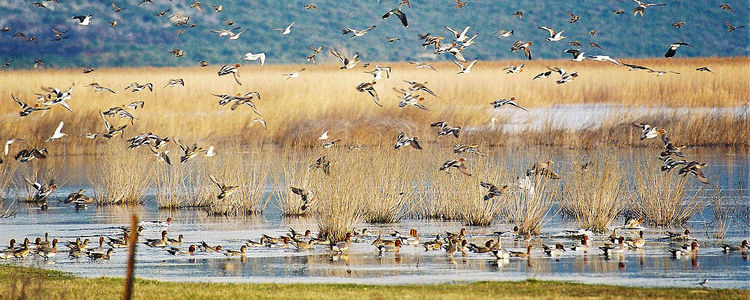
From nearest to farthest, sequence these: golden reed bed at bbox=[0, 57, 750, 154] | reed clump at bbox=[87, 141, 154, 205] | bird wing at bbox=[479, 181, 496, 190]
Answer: bird wing at bbox=[479, 181, 496, 190] → reed clump at bbox=[87, 141, 154, 205] → golden reed bed at bbox=[0, 57, 750, 154]

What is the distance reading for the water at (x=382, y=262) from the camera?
18344mm

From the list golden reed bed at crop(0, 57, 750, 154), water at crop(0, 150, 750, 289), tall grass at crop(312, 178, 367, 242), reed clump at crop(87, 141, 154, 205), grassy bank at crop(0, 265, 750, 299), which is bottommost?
grassy bank at crop(0, 265, 750, 299)

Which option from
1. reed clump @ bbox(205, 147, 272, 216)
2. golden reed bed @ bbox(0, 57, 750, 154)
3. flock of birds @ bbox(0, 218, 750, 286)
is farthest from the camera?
golden reed bed @ bbox(0, 57, 750, 154)

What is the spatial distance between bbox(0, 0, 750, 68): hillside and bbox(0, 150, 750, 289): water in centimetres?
9217

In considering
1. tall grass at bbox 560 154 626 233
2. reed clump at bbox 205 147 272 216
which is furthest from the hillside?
tall grass at bbox 560 154 626 233

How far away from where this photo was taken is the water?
18.3 metres

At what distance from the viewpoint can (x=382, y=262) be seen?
20422mm

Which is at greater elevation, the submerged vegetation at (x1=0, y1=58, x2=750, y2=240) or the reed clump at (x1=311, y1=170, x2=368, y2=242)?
the submerged vegetation at (x1=0, y1=58, x2=750, y2=240)

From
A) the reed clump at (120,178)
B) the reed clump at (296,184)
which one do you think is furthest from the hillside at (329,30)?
the reed clump at (296,184)

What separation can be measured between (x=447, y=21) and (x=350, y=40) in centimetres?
1231

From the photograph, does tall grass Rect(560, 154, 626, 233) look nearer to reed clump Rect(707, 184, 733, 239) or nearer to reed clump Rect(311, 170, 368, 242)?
reed clump Rect(707, 184, 733, 239)

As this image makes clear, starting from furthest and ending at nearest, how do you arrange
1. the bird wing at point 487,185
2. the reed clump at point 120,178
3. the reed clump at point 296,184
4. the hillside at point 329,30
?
1. the hillside at point 329,30
2. the reed clump at point 120,178
3. the reed clump at point 296,184
4. the bird wing at point 487,185

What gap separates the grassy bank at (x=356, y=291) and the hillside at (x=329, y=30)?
100991 millimetres

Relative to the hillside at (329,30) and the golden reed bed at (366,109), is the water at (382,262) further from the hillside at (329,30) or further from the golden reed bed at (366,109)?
the hillside at (329,30)
